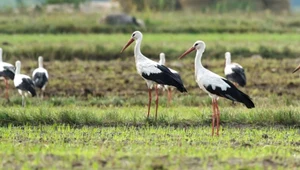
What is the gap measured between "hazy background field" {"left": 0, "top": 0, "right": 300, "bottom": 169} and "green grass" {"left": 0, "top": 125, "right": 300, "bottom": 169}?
0.04ft

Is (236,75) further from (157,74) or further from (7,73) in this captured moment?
(7,73)

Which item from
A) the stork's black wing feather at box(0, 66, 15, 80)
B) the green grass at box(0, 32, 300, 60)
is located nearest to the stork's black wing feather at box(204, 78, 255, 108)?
the stork's black wing feather at box(0, 66, 15, 80)

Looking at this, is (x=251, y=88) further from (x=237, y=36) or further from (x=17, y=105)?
(x=237, y=36)

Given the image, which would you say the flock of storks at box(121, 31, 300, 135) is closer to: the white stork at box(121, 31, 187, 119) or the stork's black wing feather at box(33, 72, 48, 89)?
the white stork at box(121, 31, 187, 119)

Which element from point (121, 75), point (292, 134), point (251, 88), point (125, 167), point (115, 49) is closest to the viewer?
point (125, 167)

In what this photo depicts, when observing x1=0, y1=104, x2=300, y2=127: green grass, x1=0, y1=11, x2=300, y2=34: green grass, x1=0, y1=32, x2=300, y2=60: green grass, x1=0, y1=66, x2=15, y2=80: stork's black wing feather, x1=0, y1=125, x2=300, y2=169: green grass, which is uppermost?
x1=0, y1=11, x2=300, y2=34: green grass

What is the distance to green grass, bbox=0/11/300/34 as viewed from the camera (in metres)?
28.7

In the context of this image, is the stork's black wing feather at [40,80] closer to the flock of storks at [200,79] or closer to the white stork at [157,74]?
the flock of storks at [200,79]

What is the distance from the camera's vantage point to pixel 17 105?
15.4m

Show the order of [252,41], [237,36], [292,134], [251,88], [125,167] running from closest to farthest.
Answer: [125,167] → [292,134] → [251,88] → [252,41] → [237,36]

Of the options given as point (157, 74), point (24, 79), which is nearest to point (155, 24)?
point (24, 79)

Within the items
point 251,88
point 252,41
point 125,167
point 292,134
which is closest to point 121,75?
point 251,88

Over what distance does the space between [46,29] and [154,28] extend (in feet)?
12.1

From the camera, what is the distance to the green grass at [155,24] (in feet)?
94.1
